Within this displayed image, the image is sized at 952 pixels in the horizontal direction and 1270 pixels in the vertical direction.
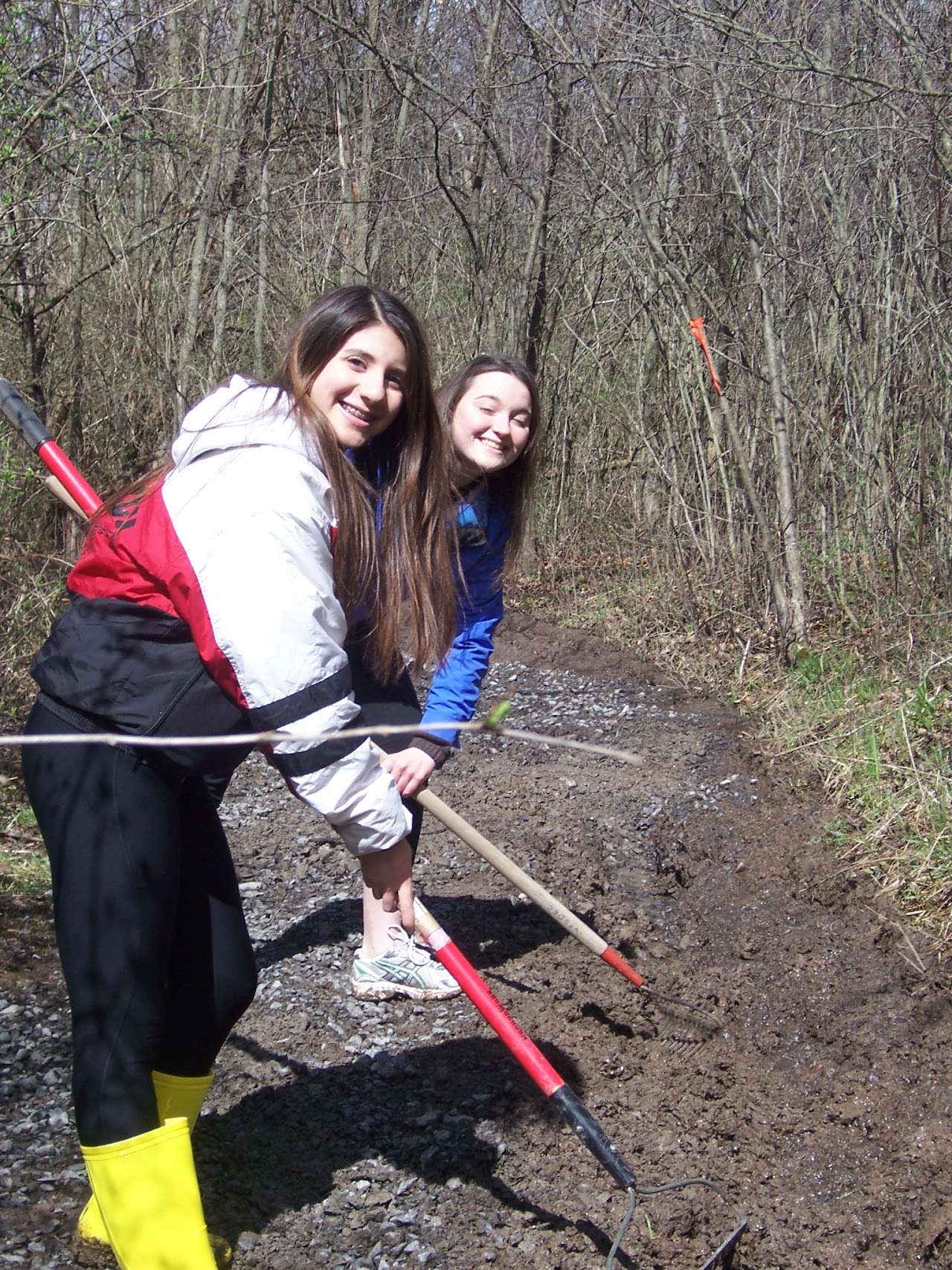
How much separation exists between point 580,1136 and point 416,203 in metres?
8.26

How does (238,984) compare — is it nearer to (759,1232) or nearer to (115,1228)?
(115,1228)

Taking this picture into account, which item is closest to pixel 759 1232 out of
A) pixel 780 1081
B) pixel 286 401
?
pixel 780 1081

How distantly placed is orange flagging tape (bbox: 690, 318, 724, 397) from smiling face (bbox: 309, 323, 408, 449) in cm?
465

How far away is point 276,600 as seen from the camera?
1799mm

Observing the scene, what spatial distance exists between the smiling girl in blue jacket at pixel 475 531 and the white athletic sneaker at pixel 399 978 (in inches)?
15.7

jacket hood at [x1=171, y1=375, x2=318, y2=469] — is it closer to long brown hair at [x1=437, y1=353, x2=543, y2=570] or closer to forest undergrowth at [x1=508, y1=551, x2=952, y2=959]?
long brown hair at [x1=437, y1=353, x2=543, y2=570]

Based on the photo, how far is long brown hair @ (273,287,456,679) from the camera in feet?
6.72

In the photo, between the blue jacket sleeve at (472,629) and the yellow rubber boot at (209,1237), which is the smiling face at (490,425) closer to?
the blue jacket sleeve at (472,629)

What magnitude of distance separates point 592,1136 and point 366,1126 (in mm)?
760

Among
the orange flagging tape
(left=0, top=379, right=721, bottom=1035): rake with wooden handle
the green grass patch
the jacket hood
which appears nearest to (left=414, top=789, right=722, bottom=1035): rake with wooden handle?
(left=0, top=379, right=721, bottom=1035): rake with wooden handle

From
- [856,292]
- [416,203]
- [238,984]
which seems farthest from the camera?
[416,203]

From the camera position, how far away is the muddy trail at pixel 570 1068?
2816 mm

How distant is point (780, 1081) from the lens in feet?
11.7

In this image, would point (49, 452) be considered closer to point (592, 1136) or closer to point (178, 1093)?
point (178, 1093)
